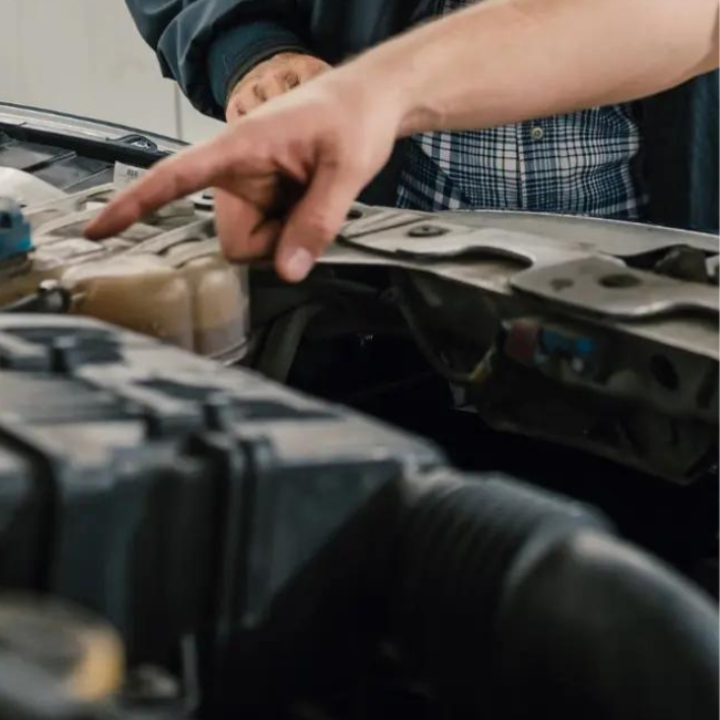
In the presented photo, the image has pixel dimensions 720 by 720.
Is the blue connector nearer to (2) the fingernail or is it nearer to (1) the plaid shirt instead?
(2) the fingernail

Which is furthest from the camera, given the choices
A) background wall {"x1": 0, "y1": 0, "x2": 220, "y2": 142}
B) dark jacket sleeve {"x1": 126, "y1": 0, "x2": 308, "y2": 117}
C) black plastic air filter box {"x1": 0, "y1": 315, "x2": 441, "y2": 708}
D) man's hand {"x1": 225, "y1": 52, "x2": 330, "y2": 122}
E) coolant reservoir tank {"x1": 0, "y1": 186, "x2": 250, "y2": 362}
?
background wall {"x1": 0, "y1": 0, "x2": 220, "y2": 142}

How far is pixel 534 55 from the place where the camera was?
43.2 inches

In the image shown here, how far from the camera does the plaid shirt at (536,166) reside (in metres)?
1.44

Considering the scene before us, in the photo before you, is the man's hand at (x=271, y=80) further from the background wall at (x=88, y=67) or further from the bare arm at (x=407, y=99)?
the background wall at (x=88, y=67)

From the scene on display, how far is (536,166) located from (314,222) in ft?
1.94

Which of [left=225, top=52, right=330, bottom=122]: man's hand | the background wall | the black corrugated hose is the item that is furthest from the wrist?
the background wall

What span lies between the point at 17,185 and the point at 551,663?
0.91 metres

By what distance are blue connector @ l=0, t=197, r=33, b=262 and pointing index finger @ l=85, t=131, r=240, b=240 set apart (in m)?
0.06

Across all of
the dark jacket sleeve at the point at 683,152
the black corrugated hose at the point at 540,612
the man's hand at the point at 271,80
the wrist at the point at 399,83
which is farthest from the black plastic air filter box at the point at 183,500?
the dark jacket sleeve at the point at 683,152

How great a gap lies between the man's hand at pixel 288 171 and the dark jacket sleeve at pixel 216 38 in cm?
58

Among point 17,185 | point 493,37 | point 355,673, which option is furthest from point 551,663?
point 17,185

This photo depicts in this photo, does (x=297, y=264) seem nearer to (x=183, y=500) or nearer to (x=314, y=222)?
(x=314, y=222)

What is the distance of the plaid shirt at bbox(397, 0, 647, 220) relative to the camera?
1.44 meters

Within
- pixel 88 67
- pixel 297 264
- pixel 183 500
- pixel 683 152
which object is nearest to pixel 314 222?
pixel 297 264
